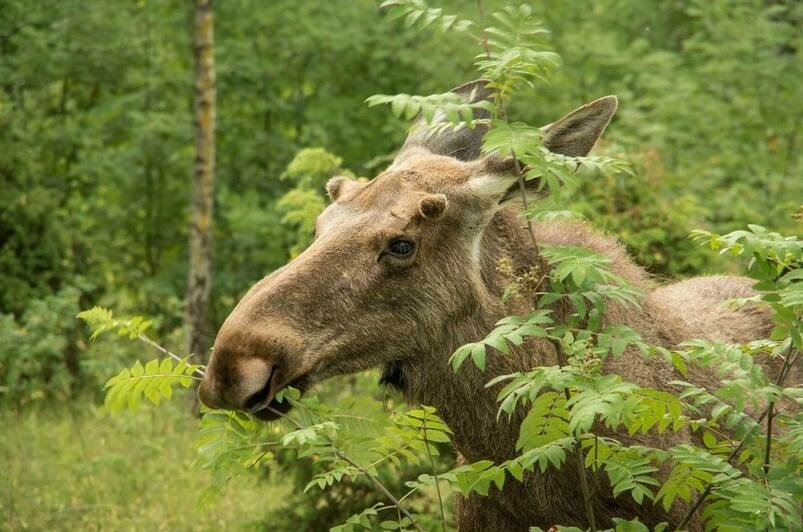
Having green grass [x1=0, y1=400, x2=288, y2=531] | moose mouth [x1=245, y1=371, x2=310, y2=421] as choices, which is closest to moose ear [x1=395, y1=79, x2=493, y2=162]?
moose mouth [x1=245, y1=371, x2=310, y2=421]

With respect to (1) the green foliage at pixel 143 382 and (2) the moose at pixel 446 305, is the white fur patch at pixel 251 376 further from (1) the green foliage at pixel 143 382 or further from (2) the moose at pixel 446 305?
(1) the green foliage at pixel 143 382

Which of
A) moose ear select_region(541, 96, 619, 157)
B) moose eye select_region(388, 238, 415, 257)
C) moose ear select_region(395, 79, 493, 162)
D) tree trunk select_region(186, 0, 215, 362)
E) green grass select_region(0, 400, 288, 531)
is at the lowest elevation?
green grass select_region(0, 400, 288, 531)

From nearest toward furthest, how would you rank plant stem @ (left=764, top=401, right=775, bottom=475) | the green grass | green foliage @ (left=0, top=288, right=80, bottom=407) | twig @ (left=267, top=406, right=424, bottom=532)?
1. plant stem @ (left=764, top=401, right=775, bottom=475)
2. twig @ (left=267, top=406, right=424, bottom=532)
3. the green grass
4. green foliage @ (left=0, top=288, right=80, bottom=407)

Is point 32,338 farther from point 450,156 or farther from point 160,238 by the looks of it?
point 450,156

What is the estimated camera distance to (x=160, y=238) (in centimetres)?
1355

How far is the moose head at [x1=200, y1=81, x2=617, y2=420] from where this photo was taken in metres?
4.51

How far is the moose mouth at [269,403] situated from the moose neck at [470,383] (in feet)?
1.73

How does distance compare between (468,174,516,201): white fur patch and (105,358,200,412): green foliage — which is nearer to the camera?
(105,358,200,412): green foliage

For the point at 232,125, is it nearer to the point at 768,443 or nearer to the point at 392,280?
the point at 392,280

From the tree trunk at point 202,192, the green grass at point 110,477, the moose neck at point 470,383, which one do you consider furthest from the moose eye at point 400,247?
the tree trunk at point 202,192

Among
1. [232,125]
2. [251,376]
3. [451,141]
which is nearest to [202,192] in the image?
[232,125]

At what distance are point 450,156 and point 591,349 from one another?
73.8 inches

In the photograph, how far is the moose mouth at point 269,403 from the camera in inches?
173

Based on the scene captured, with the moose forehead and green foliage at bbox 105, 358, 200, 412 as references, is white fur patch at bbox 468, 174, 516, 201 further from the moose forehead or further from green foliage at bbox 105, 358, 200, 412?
green foliage at bbox 105, 358, 200, 412
